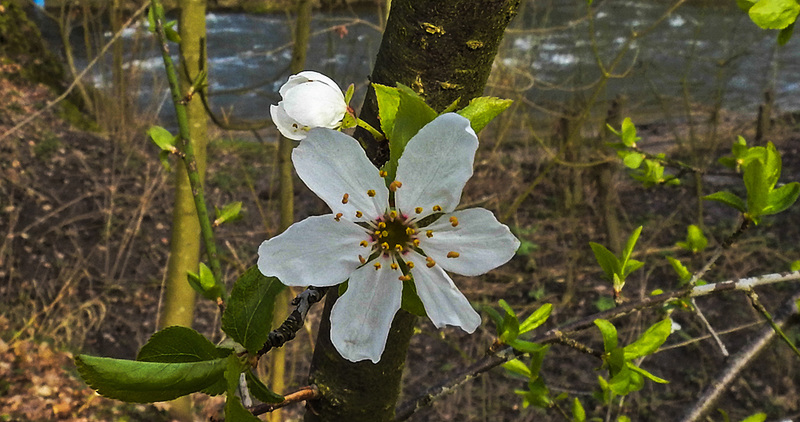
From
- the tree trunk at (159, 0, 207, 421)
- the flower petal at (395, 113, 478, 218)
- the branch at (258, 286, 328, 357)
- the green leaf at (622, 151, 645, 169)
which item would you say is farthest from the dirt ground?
the flower petal at (395, 113, 478, 218)

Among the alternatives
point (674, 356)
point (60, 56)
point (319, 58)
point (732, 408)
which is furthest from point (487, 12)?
point (319, 58)

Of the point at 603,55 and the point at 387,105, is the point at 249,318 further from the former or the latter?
the point at 603,55

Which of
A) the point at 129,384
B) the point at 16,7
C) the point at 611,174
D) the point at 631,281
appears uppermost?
the point at 129,384

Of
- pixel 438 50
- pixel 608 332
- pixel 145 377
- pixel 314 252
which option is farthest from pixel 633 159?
pixel 145 377

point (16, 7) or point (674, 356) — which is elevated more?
point (16, 7)

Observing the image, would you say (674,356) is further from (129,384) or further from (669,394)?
(129,384)

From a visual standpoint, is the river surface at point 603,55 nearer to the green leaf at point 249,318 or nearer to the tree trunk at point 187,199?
the tree trunk at point 187,199
